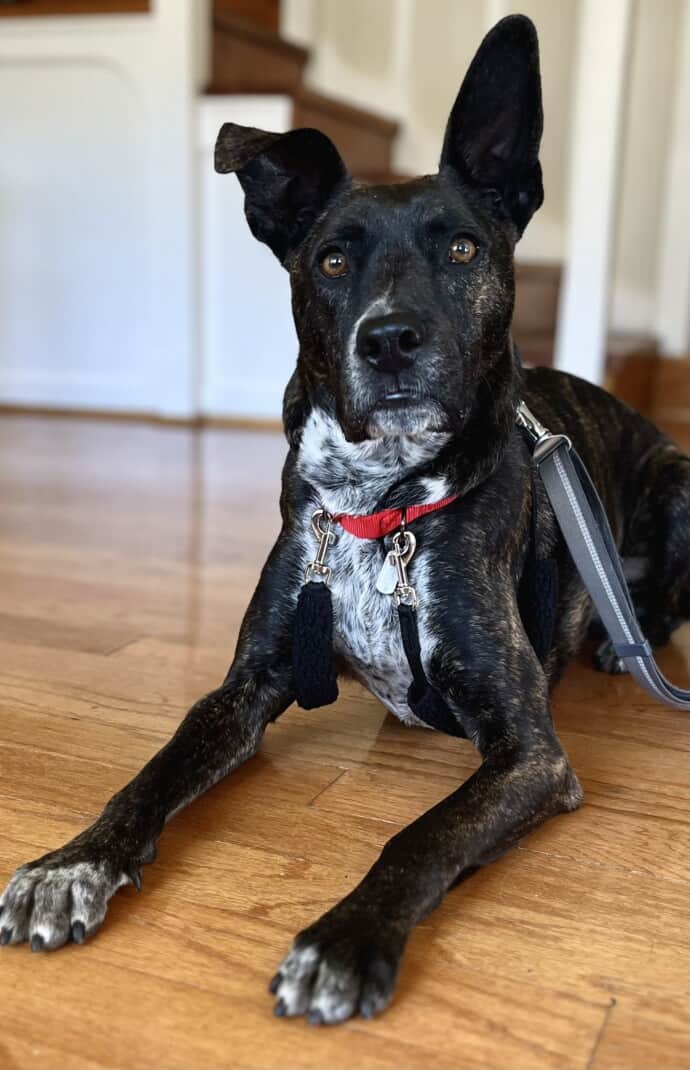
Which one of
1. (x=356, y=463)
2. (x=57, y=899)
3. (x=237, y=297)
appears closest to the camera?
(x=57, y=899)

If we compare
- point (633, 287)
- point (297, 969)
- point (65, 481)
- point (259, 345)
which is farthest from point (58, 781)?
point (633, 287)

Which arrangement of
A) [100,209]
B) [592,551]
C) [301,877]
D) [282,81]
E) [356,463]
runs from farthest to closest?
[282,81] → [100,209] → [592,551] → [356,463] → [301,877]

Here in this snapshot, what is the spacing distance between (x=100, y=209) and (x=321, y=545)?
180 inches

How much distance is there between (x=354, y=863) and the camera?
1488 mm

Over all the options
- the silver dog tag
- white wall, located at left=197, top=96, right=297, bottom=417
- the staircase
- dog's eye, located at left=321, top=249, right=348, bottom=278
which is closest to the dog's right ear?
dog's eye, located at left=321, top=249, right=348, bottom=278

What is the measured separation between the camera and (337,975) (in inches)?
45.9

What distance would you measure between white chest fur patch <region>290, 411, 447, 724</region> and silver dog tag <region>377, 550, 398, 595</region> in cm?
1

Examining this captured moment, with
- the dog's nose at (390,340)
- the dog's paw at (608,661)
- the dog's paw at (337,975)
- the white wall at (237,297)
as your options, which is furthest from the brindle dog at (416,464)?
the white wall at (237,297)

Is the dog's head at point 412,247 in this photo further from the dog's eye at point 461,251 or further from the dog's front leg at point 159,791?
the dog's front leg at point 159,791

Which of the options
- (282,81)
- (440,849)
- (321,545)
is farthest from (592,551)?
(282,81)

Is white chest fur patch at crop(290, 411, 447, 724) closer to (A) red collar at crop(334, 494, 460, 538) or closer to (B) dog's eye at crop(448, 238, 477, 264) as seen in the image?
(A) red collar at crop(334, 494, 460, 538)

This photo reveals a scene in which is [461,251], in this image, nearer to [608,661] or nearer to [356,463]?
[356,463]

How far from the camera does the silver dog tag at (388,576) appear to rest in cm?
171

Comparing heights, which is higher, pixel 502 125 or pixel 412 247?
pixel 502 125
